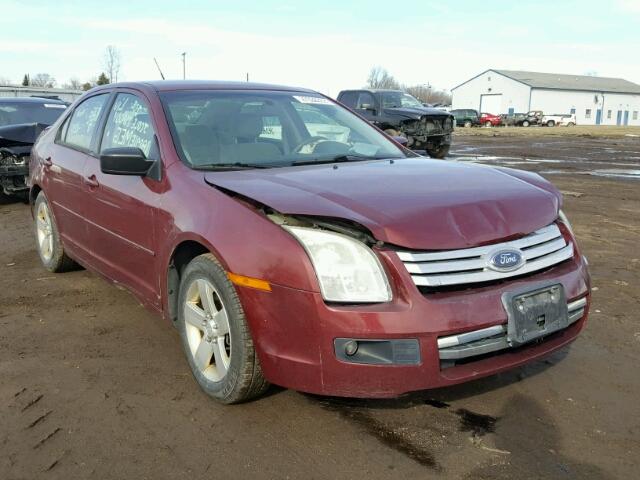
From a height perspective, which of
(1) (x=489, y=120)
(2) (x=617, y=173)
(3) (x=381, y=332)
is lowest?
(2) (x=617, y=173)

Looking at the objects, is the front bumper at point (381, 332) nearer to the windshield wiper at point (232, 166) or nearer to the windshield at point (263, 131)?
the windshield wiper at point (232, 166)

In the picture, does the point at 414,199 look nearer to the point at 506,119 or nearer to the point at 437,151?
the point at 437,151

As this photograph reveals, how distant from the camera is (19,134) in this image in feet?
29.0

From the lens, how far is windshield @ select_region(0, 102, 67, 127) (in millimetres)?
10219

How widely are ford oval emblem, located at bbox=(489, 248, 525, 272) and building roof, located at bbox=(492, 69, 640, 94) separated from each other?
7934cm

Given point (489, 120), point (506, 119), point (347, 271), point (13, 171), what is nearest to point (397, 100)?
point (13, 171)

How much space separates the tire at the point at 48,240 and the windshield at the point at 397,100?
1117 centimetres

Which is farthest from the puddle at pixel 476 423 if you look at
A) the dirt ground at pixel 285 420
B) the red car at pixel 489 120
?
the red car at pixel 489 120

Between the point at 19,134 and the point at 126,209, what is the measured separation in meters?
6.13

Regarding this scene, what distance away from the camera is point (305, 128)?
421cm

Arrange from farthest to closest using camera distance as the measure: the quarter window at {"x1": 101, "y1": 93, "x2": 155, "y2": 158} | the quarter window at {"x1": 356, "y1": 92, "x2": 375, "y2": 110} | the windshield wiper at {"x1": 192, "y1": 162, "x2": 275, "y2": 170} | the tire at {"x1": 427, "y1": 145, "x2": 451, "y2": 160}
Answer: the quarter window at {"x1": 356, "y1": 92, "x2": 375, "y2": 110} → the tire at {"x1": 427, "y1": 145, "x2": 451, "y2": 160} → the quarter window at {"x1": 101, "y1": 93, "x2": 155, "y2": 158} → the windshield wiper at {"x1": 192, "y1": 162, "x2": 275, "y2": 170}

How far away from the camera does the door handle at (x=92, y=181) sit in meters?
4.12

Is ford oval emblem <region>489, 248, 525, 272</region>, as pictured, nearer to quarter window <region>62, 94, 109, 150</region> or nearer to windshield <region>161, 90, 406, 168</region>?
windshield <region>161, 90, 406, 168</region>

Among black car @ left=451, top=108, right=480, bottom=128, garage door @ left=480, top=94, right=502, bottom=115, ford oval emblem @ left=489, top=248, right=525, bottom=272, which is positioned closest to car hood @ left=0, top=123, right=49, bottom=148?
ford oval emblem @ left=489, top=248, right=525, bottom=272
